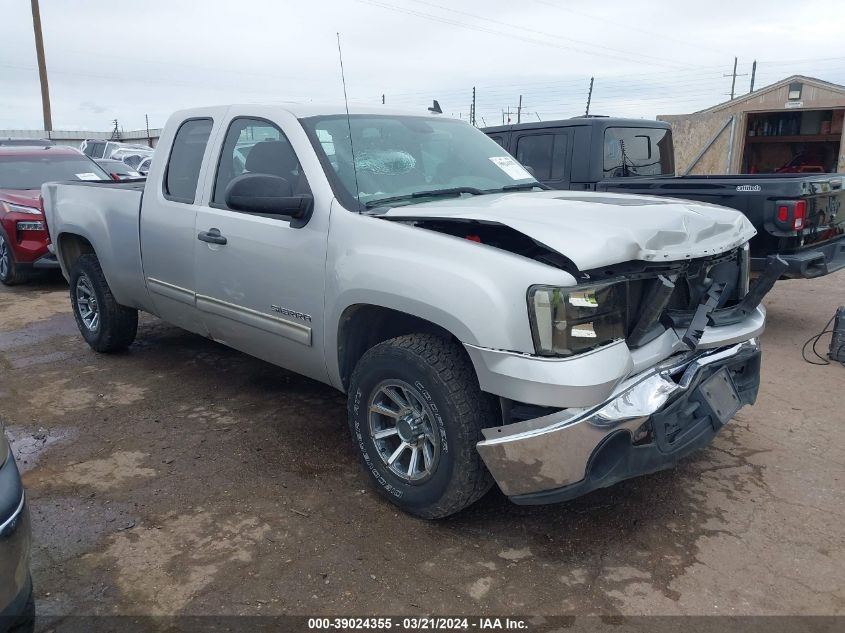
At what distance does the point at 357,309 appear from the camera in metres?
3.36

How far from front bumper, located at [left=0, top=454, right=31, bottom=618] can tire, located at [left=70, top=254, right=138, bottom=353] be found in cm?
363

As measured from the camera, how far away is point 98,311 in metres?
5.68

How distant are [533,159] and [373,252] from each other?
15.1 feet

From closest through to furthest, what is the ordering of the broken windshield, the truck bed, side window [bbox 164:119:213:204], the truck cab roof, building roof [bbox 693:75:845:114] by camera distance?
the broken windshield, side window [bbox 164:119:213:204], the truck bed, the truck cab roof, building roof [bbox 693:75:845:114]

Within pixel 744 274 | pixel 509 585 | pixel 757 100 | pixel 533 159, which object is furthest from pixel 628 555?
pixel 757 100

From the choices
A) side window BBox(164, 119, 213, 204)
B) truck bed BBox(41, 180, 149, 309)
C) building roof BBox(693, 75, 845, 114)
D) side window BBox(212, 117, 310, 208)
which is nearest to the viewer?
side window BBox(212, 117, 310, 208)

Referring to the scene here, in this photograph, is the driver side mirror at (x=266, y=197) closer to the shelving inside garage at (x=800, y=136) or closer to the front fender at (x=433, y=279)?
the front fender at (x=433, y=279)

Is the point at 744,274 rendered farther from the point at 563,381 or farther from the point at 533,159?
the point at 533,159

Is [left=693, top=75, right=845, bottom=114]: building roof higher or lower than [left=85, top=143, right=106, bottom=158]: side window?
higher

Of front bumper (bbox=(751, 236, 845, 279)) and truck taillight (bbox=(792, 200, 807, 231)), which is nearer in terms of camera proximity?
truck taillight (bbox=(792, 200, 807, 231))

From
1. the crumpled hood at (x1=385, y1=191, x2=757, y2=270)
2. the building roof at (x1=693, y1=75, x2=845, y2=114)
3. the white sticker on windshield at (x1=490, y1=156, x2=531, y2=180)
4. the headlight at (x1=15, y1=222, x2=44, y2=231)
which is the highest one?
the building roof at (x1=693, y1=75, x2=845, y2=114)

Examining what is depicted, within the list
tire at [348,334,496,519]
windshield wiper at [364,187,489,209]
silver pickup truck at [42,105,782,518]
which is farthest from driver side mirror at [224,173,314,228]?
tire at [348,334,496,519]

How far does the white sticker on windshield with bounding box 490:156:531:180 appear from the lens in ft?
14.1

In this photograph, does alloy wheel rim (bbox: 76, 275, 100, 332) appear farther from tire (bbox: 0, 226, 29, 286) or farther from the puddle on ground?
tire (bbox: 0, 226, 29, 286)
